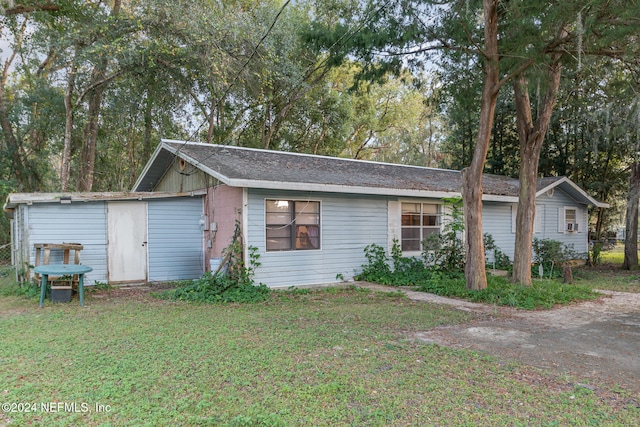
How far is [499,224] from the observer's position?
12.6 metres

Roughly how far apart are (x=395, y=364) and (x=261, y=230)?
16.2ft

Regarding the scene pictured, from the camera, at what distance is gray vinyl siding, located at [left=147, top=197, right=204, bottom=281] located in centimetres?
939

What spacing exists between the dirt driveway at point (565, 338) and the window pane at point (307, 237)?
10.8 feet

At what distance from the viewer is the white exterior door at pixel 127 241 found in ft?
29.3

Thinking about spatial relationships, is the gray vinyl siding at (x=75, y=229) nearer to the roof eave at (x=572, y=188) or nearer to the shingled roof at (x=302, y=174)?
the shingled roof at (x=302, y=174)

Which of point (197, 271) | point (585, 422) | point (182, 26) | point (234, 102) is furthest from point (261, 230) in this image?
point (234, 102)

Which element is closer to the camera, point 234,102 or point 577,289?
point 577,289

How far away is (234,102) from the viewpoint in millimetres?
18844

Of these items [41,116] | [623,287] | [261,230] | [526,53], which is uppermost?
[41,116]

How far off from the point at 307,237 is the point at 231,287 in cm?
218

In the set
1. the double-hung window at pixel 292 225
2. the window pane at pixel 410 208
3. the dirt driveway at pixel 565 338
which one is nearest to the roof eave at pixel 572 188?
the window pane at pixel 410 208

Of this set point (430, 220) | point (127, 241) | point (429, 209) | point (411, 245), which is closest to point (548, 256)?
point (430, 220)

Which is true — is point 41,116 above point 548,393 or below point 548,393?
above

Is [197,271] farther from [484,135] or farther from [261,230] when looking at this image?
[484,135]
